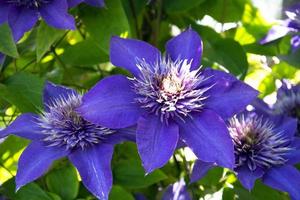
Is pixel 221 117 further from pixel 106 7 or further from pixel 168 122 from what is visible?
pixel 106 7

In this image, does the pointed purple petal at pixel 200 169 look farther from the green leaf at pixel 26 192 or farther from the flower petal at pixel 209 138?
the green leaf at pixel 26 192

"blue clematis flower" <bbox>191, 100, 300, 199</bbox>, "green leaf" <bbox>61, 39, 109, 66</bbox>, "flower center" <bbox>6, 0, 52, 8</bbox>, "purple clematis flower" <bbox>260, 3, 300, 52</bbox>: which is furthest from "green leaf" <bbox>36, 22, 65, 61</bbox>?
"purple clematis flower" <bbox>260, 3, 300, 52</bbox>

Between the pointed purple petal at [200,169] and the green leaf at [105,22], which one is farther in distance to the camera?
the green leaf at [105,22]

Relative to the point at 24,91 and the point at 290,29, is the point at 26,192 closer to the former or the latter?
the point at 24,91

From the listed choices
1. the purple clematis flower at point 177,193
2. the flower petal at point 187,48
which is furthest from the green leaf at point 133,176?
the flower petal at point 187,48

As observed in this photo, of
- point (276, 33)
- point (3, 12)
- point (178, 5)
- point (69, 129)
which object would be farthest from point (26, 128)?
point (276, 33)

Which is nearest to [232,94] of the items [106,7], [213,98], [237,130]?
[213,98]
